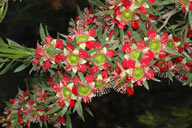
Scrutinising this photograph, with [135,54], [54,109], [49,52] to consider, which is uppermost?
[49,52]

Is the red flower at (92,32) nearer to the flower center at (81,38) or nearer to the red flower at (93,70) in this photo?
the flower center at (81,38)

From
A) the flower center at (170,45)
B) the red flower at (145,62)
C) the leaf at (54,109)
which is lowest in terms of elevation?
the leaf at (54,109)

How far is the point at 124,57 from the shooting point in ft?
3.70

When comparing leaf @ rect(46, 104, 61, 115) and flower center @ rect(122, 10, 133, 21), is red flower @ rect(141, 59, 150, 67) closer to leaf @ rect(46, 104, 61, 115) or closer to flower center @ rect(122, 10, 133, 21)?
flower center @ rect(122, 10, 133, 21)

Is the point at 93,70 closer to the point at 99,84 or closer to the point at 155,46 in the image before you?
the point at 99,84

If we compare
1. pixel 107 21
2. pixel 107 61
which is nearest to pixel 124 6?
pixel 107 21

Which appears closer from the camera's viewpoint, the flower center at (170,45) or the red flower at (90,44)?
the red flower at (90,44)

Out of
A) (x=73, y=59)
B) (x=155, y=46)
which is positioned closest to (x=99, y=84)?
(x=73, y=59)

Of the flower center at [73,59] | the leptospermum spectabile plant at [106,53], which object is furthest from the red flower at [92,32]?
the flower center at [73,59]

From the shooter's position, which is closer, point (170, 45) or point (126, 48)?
point (126, 48)

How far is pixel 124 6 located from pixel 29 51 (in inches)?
17.8

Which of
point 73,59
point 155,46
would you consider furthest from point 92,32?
point 155,46

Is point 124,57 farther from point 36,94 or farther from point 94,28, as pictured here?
point 36,94

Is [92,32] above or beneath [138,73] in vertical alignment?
above
